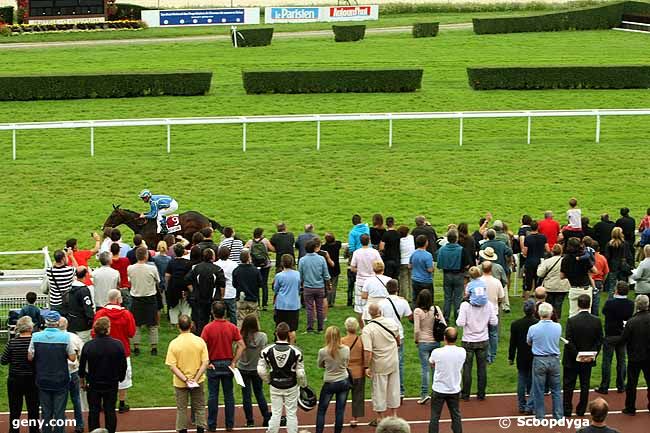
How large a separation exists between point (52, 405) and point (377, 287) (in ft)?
9.52

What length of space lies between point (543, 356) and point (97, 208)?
9422 millimetres

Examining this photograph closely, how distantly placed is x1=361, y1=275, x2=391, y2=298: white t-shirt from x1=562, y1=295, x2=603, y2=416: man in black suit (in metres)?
1.57

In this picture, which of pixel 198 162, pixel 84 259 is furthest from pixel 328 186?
pixel 84 259

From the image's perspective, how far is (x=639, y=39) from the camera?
119 ft

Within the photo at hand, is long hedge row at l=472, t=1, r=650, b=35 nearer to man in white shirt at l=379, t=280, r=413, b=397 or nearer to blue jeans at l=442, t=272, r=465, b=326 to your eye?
blue jeans at l=442, t=272, r=465, b=326

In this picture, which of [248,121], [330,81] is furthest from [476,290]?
[330,81]

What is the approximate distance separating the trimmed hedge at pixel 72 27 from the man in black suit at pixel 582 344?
94.8 ft

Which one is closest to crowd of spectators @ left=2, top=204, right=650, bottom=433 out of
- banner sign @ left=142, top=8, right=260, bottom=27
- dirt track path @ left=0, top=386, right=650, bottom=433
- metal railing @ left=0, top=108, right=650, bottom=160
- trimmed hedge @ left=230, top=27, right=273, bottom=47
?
dirt track path @ left=0, top=386, right=650, bottom=433

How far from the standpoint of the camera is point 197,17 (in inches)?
1551

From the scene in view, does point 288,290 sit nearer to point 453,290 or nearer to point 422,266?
point 422,266

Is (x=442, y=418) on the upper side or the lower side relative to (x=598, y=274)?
lower

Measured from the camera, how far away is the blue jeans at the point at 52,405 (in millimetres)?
9922

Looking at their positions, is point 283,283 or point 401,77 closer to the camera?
point 283,283

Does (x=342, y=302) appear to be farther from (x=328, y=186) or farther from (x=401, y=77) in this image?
(x=401, y=77)
